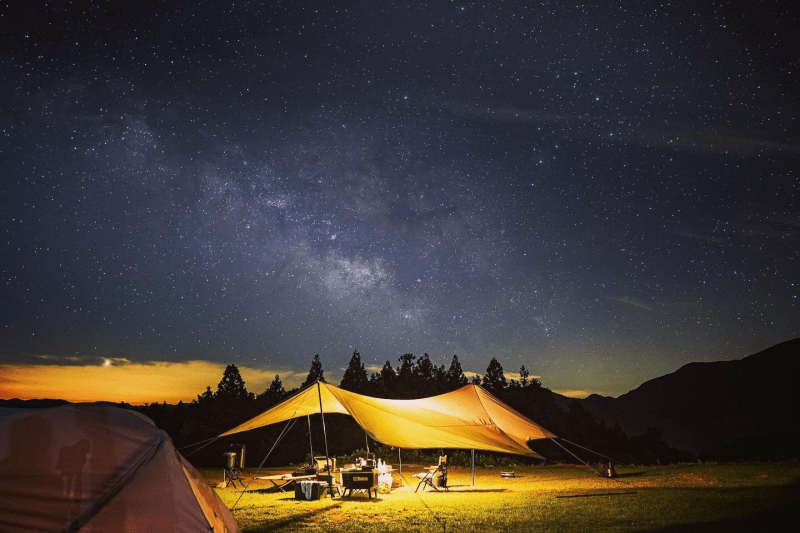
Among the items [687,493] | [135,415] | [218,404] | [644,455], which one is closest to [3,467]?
[135,415]

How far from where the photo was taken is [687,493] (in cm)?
1144

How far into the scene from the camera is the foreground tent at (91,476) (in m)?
4.22

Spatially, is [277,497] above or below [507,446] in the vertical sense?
below

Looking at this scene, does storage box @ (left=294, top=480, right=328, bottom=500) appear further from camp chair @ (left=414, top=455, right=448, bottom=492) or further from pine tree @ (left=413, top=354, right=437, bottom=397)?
pine tree @ (left=413, top=354, right=437, bottom=397)

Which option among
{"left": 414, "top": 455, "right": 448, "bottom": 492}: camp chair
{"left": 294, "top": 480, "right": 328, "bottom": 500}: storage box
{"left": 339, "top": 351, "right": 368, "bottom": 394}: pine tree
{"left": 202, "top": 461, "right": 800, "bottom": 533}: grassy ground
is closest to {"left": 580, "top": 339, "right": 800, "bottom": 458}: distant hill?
{"left": 339, "top": 351, "right": 368, "bottom": 394}: pine tree

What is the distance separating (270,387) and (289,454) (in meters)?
12.1

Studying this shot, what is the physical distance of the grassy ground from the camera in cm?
838

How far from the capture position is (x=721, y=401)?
6125cm

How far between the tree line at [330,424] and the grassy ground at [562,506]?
10.7 metres

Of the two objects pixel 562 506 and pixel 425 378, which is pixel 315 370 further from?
pixel 562 506

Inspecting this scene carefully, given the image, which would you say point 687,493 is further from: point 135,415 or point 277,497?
point 135,415

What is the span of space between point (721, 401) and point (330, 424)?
155 feet

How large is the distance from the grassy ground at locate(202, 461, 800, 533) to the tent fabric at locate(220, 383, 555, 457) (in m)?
1.13

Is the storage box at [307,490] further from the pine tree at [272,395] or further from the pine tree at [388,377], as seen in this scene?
the pine tree at [388,377]
